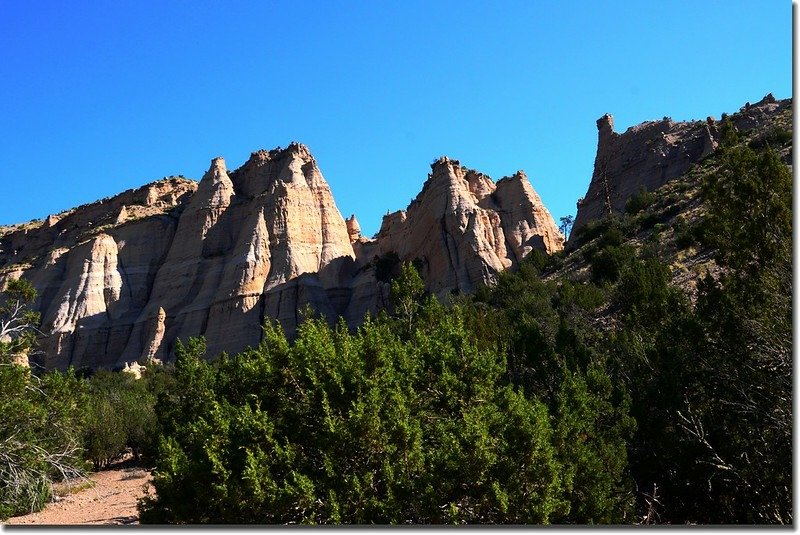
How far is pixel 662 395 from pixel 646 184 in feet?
150

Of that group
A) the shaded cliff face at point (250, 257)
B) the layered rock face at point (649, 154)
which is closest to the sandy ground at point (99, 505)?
the shaded cliff face at point (250, 257)

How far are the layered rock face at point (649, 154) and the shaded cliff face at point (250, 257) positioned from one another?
566 centimetres

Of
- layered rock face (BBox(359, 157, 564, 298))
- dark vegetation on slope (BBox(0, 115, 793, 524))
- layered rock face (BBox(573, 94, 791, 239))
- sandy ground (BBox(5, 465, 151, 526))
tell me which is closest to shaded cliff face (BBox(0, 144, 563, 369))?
layered rock face (BBox(359, 157, 564, 298))

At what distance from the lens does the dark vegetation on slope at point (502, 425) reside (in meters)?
9.89

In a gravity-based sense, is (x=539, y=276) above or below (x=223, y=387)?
above

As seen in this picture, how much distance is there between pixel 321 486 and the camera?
988cm

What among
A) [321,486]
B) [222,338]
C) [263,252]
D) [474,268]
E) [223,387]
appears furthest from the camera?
[263,252]

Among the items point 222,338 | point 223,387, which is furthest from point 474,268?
point 223,387

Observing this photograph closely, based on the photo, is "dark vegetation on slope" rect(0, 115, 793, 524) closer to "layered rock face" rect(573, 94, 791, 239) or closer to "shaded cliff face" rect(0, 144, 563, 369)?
"shaded cliff face" rect(0, 144, 563, 369)

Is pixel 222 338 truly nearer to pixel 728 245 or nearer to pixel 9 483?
pixel 9 483

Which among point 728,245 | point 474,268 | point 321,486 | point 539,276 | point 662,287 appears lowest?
point 321,486

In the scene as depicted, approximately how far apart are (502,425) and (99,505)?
18.0 metres

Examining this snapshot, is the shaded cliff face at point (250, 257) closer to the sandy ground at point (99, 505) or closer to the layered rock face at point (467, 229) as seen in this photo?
the layered rock face at point (467, 229)

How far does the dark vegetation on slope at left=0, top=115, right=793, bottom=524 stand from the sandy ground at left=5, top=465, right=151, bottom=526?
226 centimetres
